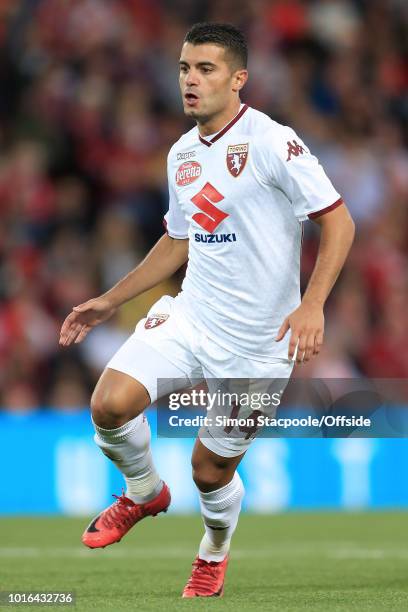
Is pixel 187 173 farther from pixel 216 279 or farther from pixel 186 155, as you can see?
pixel 216 279

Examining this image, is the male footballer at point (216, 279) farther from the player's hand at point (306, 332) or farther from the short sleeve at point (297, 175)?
the player's hand at point (306, 332)

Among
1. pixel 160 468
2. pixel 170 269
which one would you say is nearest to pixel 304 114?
pixel 160 468

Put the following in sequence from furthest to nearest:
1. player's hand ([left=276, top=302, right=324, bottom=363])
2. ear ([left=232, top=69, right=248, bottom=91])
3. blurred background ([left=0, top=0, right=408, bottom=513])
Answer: blurred background ([left=0, top=0, right=408, bottom=513]) < ear ([left=232, top=69, right=248, bottom=91]) < player's hand ([left=276, top=302, right=324, bottom=363])

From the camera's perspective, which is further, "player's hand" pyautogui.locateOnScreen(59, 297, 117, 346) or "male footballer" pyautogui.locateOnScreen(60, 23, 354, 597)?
"player's hand" pyautogui.locateOnScreen(59, 297, 117, 346)

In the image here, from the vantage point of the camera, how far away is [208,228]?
5.95 meters

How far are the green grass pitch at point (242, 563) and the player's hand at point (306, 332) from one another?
1035 millimetres

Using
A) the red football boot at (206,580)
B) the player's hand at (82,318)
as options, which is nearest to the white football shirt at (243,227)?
the player's hand at (82,318)

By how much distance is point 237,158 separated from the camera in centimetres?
586

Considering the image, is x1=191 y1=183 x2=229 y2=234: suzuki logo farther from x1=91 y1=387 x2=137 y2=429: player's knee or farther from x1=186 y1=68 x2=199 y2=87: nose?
x1=91 y1=387 x2=137 y2=429: player's knee

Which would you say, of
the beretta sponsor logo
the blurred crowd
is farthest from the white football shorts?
the blurred crowd

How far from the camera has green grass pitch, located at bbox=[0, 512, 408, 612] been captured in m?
5.88

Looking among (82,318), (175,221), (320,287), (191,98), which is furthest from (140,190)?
(320,287)

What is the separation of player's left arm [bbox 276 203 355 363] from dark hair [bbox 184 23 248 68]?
86 centimetres

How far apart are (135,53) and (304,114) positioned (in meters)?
1.74
